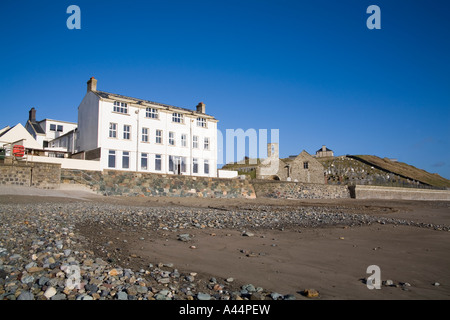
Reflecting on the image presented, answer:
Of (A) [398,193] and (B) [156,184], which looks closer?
(B) [156,184]

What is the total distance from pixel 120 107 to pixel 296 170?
35.9m

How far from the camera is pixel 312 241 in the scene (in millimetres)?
9305

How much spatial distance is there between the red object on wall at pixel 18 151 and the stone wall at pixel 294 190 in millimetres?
23877

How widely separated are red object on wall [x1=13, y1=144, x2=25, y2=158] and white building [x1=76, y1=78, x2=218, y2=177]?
21.2ft

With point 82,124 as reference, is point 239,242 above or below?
below

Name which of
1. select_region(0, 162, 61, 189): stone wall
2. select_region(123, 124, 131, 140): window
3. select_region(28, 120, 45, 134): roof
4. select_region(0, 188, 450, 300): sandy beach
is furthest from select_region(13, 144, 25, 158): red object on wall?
select_region(28, 120, 45, 134): roof

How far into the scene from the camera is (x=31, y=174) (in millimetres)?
23047

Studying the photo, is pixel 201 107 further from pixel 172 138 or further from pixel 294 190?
pixel 294 190

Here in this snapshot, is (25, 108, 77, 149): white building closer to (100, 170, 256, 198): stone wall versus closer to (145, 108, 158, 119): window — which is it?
(145, 108, 158, 119): window

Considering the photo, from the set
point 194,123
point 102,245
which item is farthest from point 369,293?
point 194,123

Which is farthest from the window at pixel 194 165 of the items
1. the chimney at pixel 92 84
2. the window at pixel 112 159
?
the chimney at pixel 92 84

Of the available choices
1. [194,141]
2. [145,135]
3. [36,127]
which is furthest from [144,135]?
[36,127]
